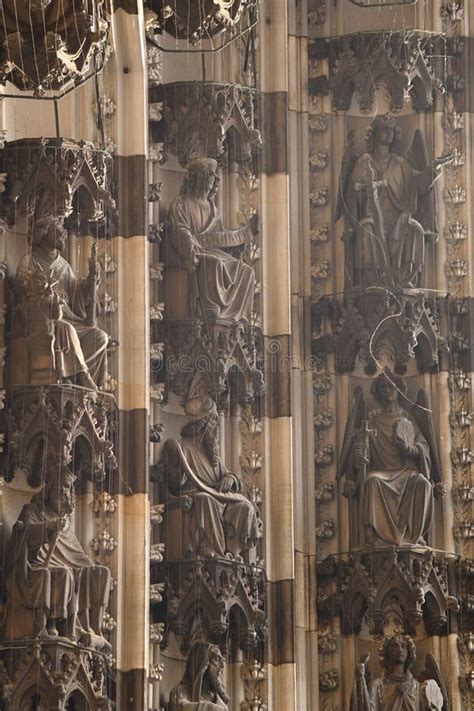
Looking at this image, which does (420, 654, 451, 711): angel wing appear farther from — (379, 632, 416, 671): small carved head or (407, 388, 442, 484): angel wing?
(407, 388, 442, 484): angel wing

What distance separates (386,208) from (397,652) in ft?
11.5

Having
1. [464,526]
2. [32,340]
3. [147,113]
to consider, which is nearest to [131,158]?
[147,113]

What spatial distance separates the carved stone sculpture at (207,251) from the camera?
21188 mm

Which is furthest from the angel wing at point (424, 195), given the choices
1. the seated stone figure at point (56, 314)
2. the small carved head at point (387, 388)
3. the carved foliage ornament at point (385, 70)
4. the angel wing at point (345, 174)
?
the seated stone figure at point (56, 314)

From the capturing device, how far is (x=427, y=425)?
70.7 ft

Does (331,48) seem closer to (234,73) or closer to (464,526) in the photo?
(234,73)

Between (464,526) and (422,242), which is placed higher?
(422,242)

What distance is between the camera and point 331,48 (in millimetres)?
22406

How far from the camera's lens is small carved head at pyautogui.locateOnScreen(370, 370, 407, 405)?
70.7 feet

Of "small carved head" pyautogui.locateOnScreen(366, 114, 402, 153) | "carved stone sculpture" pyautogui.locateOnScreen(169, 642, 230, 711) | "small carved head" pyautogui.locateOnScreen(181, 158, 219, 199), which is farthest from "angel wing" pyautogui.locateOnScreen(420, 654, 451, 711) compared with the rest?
"small carved head" pyautogui.locateOnScreen(366, 114, 402, 153)

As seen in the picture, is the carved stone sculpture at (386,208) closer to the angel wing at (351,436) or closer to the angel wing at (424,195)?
the angel wing at (424,195)

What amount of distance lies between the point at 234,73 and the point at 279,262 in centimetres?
150

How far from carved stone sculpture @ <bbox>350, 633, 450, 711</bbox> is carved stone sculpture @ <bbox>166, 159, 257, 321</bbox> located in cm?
271

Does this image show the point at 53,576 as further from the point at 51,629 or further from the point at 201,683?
the point at 201,683
